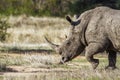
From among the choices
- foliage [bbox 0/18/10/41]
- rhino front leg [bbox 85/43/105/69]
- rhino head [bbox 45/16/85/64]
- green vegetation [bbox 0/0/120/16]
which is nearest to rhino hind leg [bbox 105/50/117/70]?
rhino front leg [bbox 85/43/105/69]

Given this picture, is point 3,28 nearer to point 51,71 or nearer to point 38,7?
point 51,71

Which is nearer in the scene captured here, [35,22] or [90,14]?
[90,14]

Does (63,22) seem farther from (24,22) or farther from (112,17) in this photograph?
(112,17)

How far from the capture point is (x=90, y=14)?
47.5 ft

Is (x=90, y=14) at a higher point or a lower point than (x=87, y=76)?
higher

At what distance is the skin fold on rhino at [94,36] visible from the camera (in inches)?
541

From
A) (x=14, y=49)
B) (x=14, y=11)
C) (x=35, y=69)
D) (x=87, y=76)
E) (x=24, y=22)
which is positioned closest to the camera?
(x=87, y=76)

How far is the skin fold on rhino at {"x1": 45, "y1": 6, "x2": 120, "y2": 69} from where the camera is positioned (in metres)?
13.7

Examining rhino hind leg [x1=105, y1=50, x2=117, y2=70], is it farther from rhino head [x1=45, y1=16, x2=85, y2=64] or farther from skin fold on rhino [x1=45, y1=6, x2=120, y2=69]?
rhino head [x1=45, y1=16, x2=85, y2=64]

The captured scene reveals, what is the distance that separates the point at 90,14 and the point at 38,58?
145 inches

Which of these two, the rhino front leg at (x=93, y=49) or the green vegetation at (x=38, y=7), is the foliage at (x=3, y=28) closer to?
the rhino front leg at (x=93, y=49)

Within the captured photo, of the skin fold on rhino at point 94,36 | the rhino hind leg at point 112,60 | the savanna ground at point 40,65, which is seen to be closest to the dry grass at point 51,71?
the savanna ground at point 40,65

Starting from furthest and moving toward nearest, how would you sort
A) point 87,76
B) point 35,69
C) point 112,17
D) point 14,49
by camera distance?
point 14,49 < point 35,69 < point 112,17 < point 87,76

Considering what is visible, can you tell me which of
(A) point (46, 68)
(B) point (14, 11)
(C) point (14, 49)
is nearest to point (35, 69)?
(A) point (46, 68)
